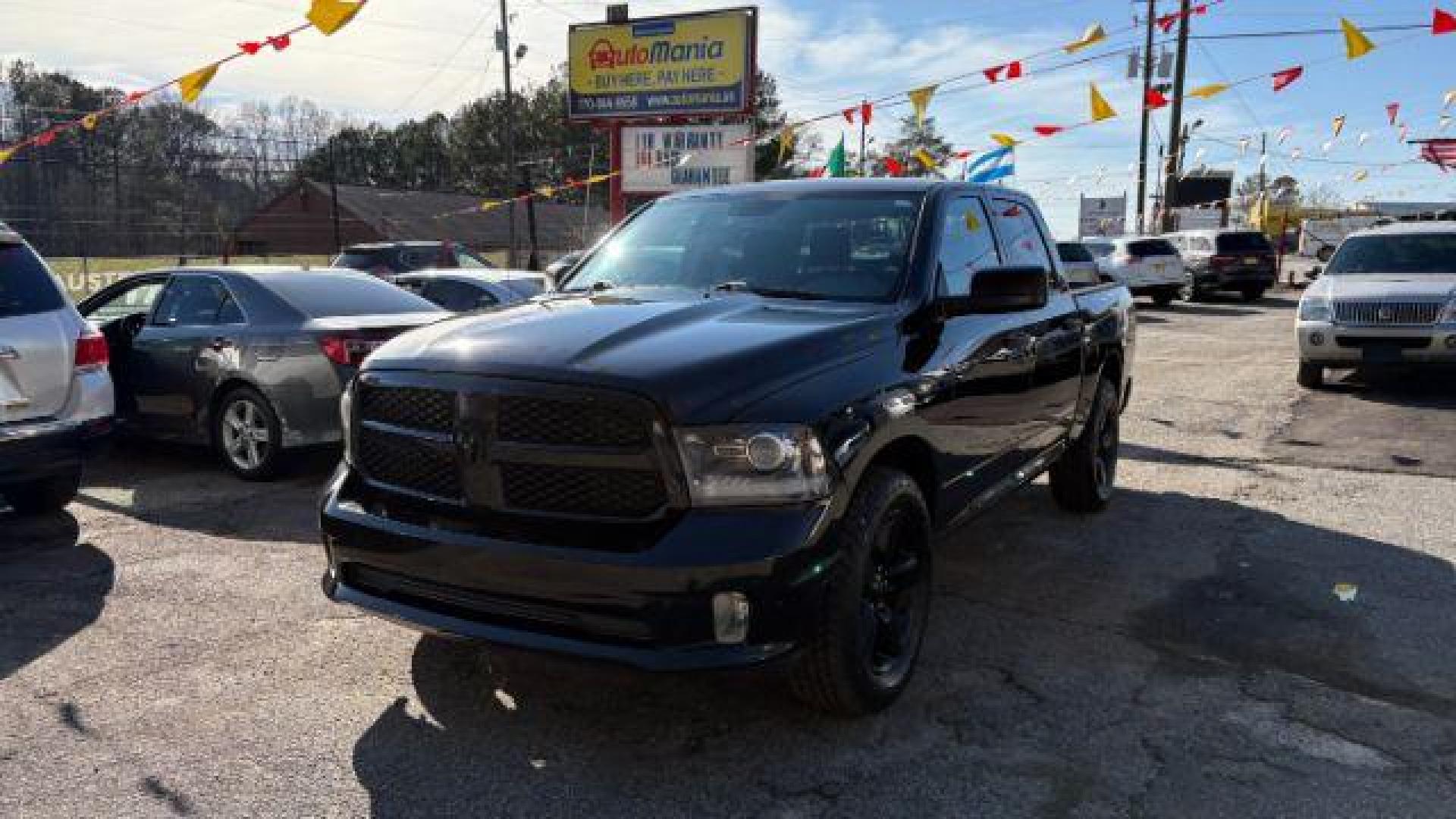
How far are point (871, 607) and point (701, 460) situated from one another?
0.85 m

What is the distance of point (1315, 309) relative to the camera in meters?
10.6

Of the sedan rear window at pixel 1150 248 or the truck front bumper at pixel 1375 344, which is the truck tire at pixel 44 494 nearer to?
the truck front bumper at pixel 1375 344

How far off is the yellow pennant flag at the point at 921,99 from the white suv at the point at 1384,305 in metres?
5.12

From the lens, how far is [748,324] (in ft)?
11.3

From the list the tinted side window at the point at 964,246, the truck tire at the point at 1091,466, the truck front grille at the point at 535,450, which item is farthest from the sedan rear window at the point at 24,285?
the truck tire at the point at 1091,466

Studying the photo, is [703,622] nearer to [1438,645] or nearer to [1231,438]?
[1438,645]

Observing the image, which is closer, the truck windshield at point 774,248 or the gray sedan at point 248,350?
the truck windshield at point 774,248

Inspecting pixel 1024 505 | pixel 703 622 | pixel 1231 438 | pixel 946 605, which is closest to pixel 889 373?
pixel 703 622

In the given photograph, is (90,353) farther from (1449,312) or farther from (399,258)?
(399,258)

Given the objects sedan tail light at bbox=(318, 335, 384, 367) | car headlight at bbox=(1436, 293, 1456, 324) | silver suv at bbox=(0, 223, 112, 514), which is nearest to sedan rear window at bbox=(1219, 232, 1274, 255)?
car headlight at bbox=(1436, 293, 1456, 324)

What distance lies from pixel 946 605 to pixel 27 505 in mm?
5129

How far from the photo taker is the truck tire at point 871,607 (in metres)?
3.06

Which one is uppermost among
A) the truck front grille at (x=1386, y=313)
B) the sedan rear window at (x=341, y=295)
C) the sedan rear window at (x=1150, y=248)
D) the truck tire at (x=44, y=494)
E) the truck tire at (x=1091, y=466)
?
the sedan rear window at (x=1150, y=248)

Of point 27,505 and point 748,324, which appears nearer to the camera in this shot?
point 748,324
